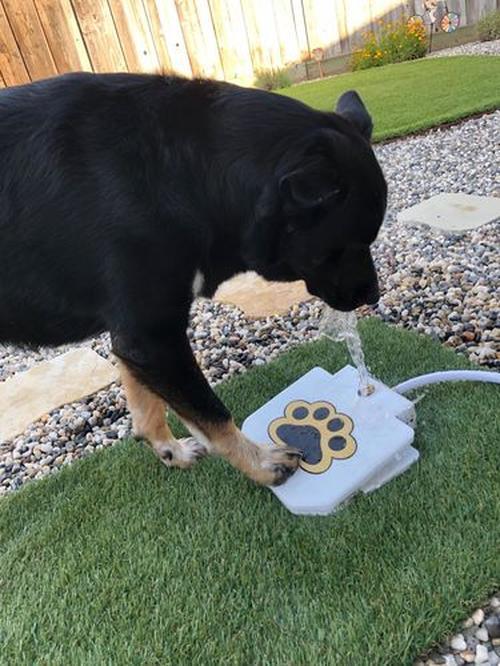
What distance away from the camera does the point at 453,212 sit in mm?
3828

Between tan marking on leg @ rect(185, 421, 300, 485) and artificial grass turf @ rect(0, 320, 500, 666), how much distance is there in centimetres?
10

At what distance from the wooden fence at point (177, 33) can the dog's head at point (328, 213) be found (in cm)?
677

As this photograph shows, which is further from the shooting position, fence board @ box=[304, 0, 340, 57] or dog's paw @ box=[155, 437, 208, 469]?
fence board @ box=[304, 0, 340, 57]

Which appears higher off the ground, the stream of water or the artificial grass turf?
the stream of water

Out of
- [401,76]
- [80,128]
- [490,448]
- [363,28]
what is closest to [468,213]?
[490,448]

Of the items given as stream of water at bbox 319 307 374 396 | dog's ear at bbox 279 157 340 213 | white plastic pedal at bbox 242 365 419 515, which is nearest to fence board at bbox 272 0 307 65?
stream of water at bbox 319 307 374 396

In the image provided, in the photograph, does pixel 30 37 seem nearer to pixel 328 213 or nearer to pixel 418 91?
pixel 418 91

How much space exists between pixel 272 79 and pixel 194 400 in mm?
8790

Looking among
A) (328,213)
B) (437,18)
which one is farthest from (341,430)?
(437,18)

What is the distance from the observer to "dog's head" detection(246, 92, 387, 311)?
1.53 m

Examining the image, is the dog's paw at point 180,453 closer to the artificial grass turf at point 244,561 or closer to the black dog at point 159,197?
the artificial grass turf at point 244,561

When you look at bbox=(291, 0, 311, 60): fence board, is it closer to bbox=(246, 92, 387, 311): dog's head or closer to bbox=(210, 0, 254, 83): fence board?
bbox=(210, 0, 254, 83): fence board

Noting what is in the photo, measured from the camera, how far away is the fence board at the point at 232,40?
9070 mm

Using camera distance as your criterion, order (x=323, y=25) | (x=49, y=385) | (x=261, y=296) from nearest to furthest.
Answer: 1. (x=49, y=385)
2. (x=261, y=296)
3. (x=323, y=25)
